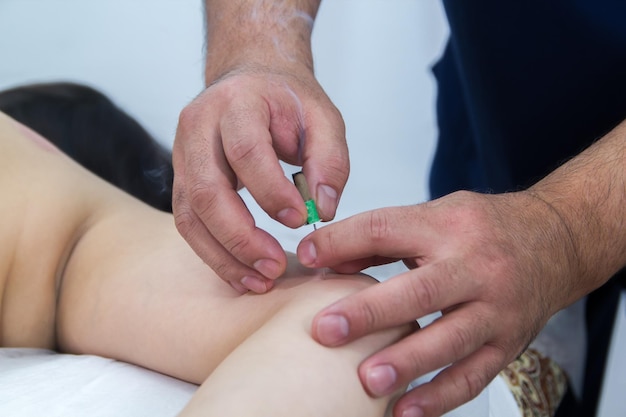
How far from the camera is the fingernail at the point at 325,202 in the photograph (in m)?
0.78

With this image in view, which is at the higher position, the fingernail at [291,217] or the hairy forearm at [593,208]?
the fingernail at [291,217]

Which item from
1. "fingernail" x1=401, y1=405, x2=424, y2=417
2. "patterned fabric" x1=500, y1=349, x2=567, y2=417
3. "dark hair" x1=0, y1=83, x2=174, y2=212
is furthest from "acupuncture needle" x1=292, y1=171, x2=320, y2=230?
"dark hair" x1=0, y1=83, x2=174, y2=212

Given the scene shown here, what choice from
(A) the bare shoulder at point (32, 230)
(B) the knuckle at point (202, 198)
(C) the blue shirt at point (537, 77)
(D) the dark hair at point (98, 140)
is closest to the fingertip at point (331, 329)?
(B) the knuckle at point (202, 198)

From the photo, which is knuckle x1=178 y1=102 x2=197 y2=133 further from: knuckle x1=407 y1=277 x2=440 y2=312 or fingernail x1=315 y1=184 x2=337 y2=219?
knuckle x1=407 y1=277 x2=440 y2=312

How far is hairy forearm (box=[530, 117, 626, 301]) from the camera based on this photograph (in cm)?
87

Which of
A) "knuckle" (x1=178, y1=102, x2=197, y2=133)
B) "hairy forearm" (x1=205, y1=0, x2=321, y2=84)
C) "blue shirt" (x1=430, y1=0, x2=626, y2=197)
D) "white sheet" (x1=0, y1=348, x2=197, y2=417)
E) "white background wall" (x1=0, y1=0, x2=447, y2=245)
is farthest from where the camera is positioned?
"white background wall" (x1=0, y1=0, x2=447, y2=245)

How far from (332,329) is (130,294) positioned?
33 centimetres

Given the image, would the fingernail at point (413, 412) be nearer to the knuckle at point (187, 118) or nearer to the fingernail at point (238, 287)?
the fingernail at point (238, 287)

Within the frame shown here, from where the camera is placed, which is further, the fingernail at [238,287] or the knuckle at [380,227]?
the fingernail at [238,287]

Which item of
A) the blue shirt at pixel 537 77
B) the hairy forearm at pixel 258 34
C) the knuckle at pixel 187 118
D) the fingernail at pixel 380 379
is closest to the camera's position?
the fingernail at pixel 380 379

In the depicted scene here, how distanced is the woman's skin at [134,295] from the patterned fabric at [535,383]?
43cm

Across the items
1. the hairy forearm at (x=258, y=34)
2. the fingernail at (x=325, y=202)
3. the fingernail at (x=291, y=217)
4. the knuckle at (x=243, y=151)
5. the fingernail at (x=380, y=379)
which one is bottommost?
the fingernail at (x=380, y=379)

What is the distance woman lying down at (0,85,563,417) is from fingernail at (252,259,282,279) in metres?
0.03

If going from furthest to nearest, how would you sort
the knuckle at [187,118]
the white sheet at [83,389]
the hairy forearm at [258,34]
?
1. the hairy forearm at [258,34]
2. the knuckle at [187,118]
3. the white sheet at [83,389]
